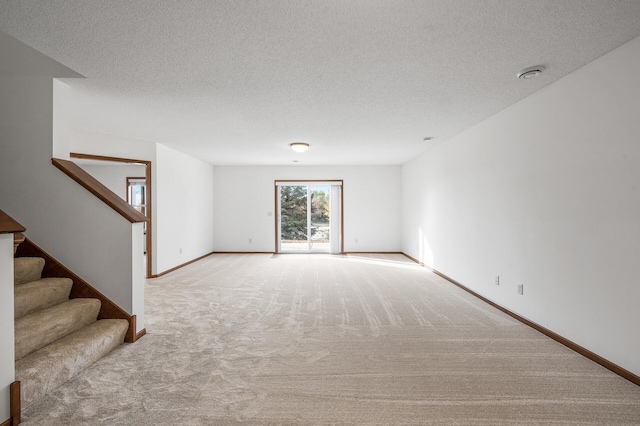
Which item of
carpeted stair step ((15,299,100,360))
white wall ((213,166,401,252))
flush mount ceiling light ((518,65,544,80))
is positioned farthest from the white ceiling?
white wall ((213,166,401,252))

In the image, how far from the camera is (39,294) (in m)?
2.42

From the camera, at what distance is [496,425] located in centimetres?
171

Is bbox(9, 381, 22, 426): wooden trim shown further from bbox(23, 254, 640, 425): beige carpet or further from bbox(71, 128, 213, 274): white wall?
bbox(71, 128, 213, 274): white wall

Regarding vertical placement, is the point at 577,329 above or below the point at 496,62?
below

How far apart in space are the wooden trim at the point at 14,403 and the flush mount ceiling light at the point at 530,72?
13.9 ft

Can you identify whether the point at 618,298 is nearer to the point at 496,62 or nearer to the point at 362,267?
the point at 496,62

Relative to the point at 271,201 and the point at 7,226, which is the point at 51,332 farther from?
the point at 271,201

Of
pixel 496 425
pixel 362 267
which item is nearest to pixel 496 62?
pixel 496 425

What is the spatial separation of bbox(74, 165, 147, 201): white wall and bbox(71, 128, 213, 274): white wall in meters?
2.75

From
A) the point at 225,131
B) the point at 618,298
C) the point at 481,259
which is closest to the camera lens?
the point at 618,298

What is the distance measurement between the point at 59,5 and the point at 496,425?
11.6ft

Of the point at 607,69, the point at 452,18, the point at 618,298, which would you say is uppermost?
the point at 452,18

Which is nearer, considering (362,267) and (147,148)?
(147,148)

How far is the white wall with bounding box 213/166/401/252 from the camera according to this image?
Result: 8.64 metres
